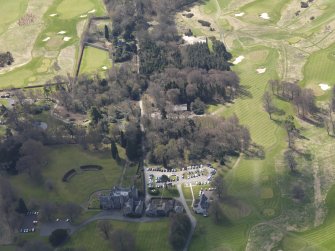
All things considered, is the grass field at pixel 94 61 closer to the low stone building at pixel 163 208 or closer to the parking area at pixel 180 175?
the parking area at pixel 180 175

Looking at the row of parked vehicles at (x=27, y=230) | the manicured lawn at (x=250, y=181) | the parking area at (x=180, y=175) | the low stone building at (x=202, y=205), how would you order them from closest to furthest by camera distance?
the manicured lawn at (x=250, y=181) → the low stone building at (x=202, y=205) → the row of parked vehicles at (x=27, y=230) → the parking area at (x=180, y=175)

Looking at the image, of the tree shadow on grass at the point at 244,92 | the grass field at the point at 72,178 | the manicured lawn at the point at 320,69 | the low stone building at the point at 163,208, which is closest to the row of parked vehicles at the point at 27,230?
the grass field at the point at 72,178

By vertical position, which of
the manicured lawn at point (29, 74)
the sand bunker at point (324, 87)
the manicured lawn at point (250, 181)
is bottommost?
the manicured lawn at point (250, 181)

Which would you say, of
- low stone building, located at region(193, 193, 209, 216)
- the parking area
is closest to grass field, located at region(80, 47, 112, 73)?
the parking area

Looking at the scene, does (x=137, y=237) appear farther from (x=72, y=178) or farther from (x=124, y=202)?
(x=72, y=178)

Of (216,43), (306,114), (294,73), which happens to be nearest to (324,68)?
(294,73)

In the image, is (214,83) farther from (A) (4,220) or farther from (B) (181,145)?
(A) (4,220)

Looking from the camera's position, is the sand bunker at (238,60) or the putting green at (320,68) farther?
the sand bunker at (238,60)
